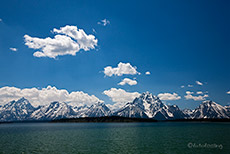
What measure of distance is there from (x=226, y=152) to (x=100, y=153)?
125 feet

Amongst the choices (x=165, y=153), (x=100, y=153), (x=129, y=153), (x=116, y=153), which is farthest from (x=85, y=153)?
(x=165, y=153)

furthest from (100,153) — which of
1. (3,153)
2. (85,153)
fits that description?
(3,153)

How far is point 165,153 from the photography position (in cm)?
5409

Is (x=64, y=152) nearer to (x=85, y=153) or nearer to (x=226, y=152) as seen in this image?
(x=85, y=153)

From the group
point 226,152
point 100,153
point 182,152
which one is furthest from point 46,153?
point 226,152

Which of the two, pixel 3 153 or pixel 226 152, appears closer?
pixel 226 152

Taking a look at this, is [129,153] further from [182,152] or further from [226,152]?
[226,152]

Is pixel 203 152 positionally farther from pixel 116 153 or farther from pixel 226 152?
pixel 116 153

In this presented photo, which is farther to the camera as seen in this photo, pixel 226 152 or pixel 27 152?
pixel 27 152

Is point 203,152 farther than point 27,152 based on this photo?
No

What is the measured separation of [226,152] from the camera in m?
53.3

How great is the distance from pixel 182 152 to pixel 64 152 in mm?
37252

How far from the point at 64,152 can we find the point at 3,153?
19.6 metres

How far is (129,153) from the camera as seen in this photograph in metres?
55.0
